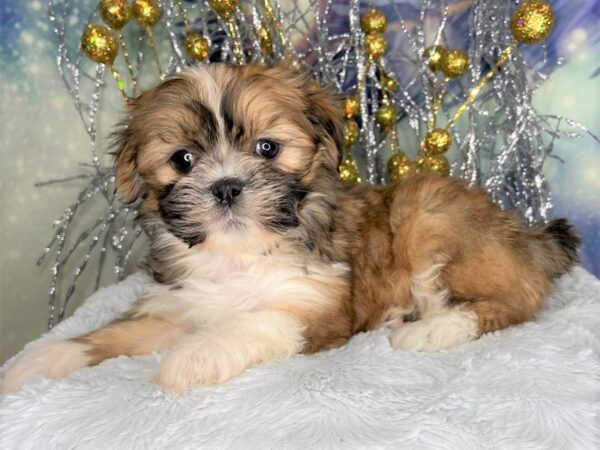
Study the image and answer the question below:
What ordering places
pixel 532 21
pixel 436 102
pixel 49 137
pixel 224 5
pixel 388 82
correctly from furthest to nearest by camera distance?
pixel 49 137 → pixel 388 82 → pixel 436 102 → pixel 224 5 → pixel 532 21

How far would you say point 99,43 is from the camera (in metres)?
2.85

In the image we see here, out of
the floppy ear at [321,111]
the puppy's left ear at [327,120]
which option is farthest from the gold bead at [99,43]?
the puppy's left ear at [327,120]

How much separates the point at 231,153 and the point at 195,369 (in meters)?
0.62

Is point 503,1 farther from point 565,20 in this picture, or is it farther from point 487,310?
point 487,310

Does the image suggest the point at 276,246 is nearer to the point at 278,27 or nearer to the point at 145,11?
the point at 278,27

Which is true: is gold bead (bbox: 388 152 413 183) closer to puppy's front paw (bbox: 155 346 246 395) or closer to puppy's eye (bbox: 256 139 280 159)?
puppy's eye (bbox: 256 139 280 159)

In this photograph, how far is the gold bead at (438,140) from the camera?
302cm

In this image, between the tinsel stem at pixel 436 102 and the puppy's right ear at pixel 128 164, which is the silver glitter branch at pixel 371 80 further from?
the puppy's right ear at pixel 128 164

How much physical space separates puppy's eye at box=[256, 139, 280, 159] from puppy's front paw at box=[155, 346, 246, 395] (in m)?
0.59

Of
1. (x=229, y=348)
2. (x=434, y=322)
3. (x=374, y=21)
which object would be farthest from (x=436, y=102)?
(x=229, y=348)

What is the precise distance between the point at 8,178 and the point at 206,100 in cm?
182

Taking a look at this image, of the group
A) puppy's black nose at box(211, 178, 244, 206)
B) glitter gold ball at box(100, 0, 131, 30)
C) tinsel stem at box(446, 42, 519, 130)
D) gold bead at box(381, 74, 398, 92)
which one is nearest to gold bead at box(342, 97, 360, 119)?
gold bead at box(381, 74, 398, 92)

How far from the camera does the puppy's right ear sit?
2.32 metres

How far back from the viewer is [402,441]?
1598mm
